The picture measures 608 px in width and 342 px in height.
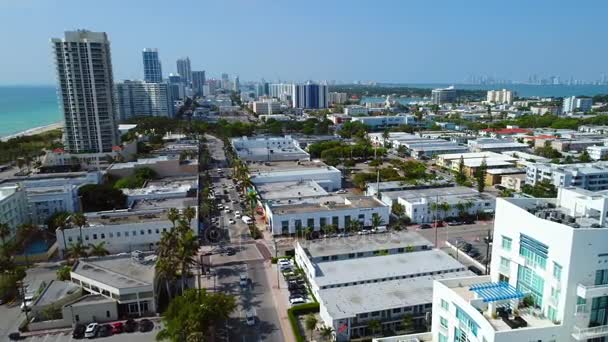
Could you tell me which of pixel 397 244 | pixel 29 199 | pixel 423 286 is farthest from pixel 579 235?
pixel 29 199

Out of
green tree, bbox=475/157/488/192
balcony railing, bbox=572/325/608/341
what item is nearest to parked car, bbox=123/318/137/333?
balcony railing, bbox=572/325/608/341

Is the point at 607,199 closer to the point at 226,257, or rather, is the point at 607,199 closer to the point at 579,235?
the point at 579,235

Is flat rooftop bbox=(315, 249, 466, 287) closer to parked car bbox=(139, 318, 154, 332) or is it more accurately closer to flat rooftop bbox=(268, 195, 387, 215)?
parked car bbox=(139, 318, 154, 332)

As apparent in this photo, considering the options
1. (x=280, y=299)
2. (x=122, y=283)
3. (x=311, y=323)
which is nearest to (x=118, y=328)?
(x=122, y=283)

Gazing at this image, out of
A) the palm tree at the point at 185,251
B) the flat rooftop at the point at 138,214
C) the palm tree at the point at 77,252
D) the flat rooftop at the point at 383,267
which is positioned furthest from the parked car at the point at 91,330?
the flat rooftop at the point at 383,267

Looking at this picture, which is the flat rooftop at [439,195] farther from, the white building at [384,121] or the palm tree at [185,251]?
the white building at [384,121]

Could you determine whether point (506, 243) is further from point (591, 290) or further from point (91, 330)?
point (91, 330)
